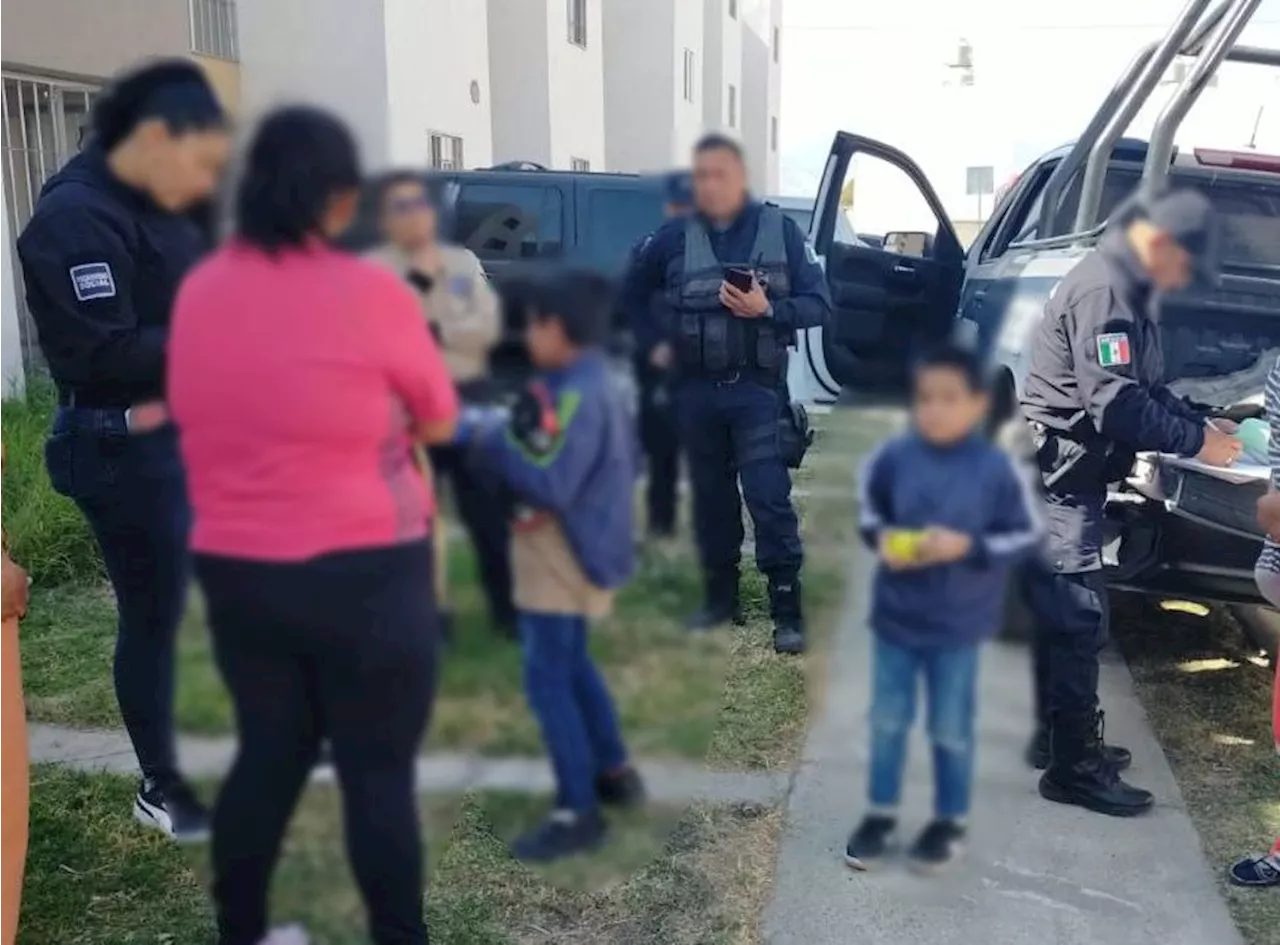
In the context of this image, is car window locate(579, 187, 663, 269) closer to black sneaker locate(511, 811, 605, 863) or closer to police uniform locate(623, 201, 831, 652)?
police uniform locate(623, 201, 831, 652)

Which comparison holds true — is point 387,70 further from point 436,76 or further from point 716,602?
point 716,602

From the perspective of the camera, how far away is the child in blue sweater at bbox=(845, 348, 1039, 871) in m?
1.17

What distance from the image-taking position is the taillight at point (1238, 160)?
1559 millimetres

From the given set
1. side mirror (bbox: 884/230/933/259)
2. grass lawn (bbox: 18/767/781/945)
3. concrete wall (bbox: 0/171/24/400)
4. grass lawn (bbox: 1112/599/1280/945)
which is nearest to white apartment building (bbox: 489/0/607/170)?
side mirror (bbox: 884/230/933/259)

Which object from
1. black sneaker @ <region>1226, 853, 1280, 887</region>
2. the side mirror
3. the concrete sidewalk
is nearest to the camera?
the side mirror

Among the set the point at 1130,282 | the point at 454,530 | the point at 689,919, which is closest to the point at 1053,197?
the point at 1130,282

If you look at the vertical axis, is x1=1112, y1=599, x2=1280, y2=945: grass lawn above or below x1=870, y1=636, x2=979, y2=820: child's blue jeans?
below

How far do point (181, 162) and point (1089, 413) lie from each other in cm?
105

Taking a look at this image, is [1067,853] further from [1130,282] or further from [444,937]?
[1130,282]

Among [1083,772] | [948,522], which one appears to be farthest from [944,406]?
[1083,772]

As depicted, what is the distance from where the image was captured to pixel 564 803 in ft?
4.61

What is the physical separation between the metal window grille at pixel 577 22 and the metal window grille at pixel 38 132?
63 cm

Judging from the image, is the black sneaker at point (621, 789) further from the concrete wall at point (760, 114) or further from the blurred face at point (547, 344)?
the concrete wall at point (760, 114)

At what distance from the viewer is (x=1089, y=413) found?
1528 millimetres
